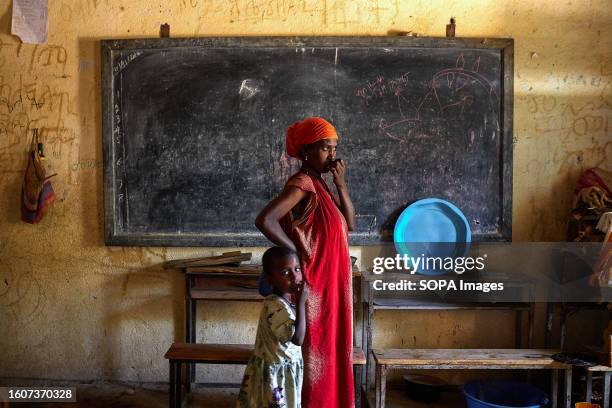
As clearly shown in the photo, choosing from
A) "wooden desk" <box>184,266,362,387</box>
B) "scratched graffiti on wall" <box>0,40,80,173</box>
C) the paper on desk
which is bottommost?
"wooden desk" <box>184,266,362,387</box>

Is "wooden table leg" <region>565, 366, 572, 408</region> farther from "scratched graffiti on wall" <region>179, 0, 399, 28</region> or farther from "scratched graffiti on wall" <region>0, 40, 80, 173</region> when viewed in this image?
"scratched graffiti on wall" <region>0, 40, 80, 173</region>

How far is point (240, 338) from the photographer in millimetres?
3418

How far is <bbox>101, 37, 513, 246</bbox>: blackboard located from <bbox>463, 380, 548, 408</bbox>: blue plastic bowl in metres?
0.91

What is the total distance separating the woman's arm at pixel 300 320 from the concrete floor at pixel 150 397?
4.58 ft

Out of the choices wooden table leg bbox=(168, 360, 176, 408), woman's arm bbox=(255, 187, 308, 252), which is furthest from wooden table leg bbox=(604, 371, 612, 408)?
wooden table leg bbox=(168, 360, 176, 408)

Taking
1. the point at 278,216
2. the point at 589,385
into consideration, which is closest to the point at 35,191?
the point at 278,216

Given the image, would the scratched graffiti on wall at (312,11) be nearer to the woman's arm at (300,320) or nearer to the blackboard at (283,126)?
the blackboard at (283,126)

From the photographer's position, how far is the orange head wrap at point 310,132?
1.99 meters

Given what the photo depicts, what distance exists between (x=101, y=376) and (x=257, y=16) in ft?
8.62

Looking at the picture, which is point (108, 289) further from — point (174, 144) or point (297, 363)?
point (297, 363)

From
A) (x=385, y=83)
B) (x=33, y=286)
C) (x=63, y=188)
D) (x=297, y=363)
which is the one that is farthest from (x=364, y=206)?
(x=33, y=286)

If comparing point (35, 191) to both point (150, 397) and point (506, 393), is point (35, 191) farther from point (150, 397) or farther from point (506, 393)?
point (506, 393)

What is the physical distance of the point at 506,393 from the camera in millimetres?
3088

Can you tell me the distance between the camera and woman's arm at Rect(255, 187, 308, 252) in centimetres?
191
